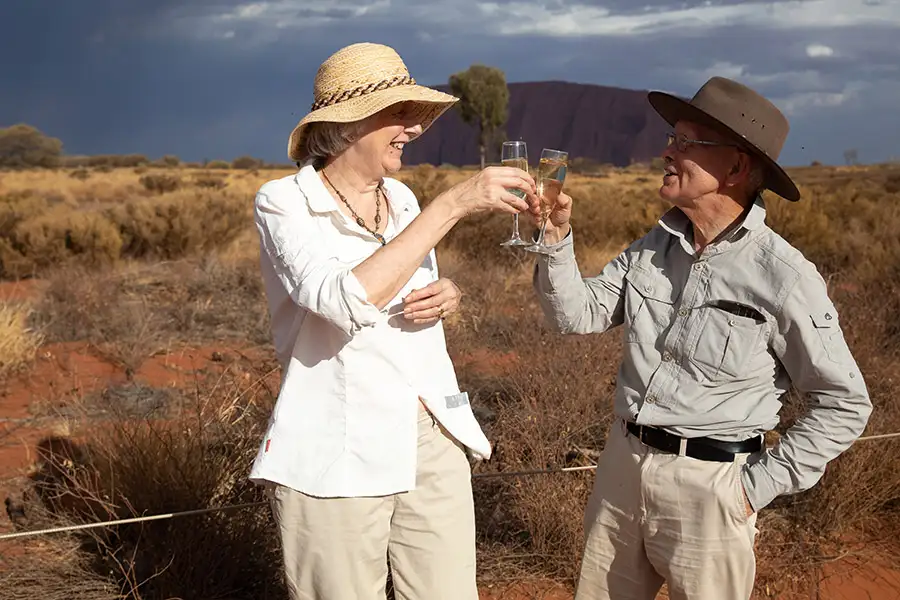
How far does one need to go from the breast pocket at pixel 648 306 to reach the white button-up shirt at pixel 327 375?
0.64 m

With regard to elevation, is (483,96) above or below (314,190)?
above

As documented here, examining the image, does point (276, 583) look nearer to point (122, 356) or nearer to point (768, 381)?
point (768, 381)

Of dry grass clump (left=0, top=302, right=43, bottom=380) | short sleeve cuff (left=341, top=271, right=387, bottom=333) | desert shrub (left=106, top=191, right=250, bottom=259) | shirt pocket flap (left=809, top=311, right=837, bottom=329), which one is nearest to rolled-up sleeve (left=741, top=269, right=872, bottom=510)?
shirt pocket flap (left=809, top=311, right=837, bottom=329)

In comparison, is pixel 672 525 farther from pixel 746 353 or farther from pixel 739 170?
Answer: pixel 739 170

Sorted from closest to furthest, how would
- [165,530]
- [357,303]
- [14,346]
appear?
[357,303] < [165,530] < [14,346]

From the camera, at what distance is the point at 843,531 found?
15.0ft

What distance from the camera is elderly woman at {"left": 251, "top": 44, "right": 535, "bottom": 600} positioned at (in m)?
2.16

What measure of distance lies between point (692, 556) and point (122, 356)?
242 inches

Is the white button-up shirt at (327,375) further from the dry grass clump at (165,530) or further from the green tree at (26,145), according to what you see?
the green tree at (26,145)

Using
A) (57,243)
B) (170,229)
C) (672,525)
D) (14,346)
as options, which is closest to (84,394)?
(14,346)

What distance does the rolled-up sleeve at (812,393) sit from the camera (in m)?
2.25

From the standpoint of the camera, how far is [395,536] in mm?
2436

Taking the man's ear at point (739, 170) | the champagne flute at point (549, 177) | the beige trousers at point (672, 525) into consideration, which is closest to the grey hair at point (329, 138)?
the champagne flute at point (549, 177)

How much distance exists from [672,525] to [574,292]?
690mm
